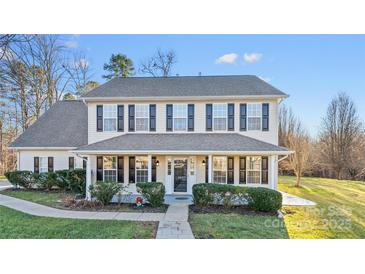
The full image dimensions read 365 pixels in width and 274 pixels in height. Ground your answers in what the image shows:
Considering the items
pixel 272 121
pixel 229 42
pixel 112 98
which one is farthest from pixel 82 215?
pixel 229 42

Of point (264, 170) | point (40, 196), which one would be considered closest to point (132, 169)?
point (40, 196)

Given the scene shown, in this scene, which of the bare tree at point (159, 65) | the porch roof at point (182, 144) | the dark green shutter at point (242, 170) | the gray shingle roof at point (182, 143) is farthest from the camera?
the bare tree at point (159, 65)

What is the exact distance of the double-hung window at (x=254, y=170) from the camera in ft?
39.3

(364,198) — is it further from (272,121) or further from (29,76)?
(29,76)

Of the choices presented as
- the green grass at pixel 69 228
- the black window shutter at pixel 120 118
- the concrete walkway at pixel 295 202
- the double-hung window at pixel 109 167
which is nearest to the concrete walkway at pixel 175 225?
the green grass at pixel 69 228

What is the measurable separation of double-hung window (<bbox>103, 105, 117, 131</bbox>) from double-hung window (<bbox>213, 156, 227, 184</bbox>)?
6209 millimetres

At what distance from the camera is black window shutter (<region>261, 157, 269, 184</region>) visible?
39.2 feet

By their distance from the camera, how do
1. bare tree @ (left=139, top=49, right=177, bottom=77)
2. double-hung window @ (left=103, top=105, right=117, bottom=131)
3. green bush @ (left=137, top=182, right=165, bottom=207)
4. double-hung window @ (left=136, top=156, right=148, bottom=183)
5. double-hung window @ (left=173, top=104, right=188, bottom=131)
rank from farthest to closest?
bare tree @ (left=139, top=49, right=177, bottom=77)
double-hung window @ (left=103, top=105, right=117, bottom=131)
double-hung window @ (left=173, top=104, right=188, bottom=131)
double-hung window @ (left=136, top=156, right=148, bottom=183)
green bush @ (left=137, top=182, right=165, bottom=207)

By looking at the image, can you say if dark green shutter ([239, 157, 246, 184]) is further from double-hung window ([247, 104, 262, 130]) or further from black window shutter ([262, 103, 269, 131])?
black window shutter ([262, 103, 269, 131])

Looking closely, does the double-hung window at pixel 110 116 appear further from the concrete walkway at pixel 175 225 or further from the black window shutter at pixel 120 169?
the concrete walkway at pixel 175 225

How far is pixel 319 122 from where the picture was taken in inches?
985

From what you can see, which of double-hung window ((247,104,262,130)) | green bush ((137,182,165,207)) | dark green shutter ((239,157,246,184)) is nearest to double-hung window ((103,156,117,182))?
green bush ((137,182,165,207))

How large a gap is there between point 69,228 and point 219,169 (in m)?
7.89

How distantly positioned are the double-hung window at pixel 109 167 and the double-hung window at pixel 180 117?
4024 mm
